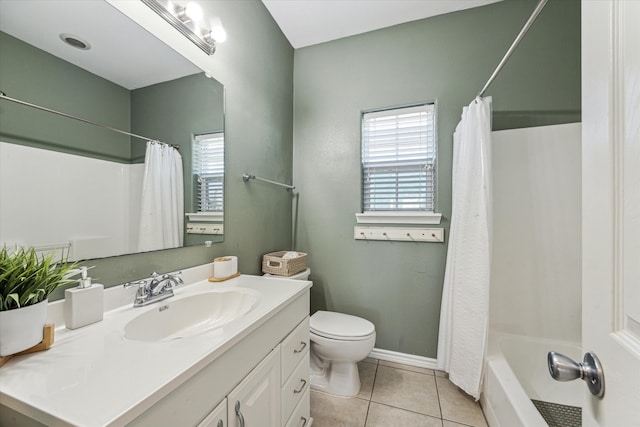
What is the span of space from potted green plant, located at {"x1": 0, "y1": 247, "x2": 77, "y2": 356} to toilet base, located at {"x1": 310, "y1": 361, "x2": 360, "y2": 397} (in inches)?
58.3

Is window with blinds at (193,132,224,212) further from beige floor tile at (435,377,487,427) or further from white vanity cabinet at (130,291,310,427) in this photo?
beige floor tile at (435,377,487,427)

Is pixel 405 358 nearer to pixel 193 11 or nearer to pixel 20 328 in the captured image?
pixel 20 328

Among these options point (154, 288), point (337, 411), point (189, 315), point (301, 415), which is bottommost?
point (337, 411)

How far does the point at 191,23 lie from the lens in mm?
1193

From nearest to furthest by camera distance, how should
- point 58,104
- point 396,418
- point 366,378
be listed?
point 58,104 < point 396,418 < point 366,378

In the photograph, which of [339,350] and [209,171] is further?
[339,350]

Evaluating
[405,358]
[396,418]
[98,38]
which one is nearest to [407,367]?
[405,358]

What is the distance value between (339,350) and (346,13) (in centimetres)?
231

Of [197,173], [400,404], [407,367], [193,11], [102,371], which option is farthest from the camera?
[407,367]

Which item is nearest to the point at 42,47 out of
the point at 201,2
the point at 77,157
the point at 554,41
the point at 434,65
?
the point at 77,157

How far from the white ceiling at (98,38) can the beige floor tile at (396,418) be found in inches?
78.4

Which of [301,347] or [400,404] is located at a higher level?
[301,347]

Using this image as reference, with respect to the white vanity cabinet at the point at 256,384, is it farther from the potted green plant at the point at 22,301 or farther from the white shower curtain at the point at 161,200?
the white shower curtain at the point at 161,200

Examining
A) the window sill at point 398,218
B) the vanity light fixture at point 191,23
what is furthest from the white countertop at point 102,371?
the window sill at point 398,218
